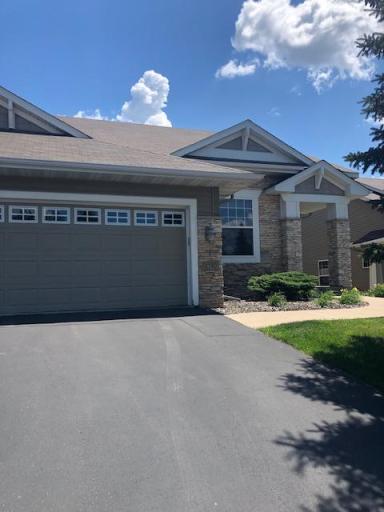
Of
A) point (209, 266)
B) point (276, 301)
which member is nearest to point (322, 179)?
point (276, 301)

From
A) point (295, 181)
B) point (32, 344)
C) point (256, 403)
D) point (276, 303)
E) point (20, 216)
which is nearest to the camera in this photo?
point (256, 403)

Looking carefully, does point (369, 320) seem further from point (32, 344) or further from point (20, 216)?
point (20, 216)

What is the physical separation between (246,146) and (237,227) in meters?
3.10

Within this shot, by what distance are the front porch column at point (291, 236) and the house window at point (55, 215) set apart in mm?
8607

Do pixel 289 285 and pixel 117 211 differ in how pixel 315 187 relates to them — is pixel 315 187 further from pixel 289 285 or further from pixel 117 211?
pixel 117 211

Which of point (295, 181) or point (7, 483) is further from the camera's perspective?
point (295, 181)

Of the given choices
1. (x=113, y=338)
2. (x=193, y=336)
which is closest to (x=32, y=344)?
(x=113, y=338)

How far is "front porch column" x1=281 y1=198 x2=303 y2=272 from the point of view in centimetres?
1662

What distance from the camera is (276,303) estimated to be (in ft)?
40.9

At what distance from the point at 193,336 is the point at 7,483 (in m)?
4.90

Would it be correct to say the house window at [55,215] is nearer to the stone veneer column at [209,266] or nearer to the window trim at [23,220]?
the window trim at [23,220]

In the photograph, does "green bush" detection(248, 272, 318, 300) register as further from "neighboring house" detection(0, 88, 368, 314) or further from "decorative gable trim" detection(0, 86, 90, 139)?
"decorative gable trim" detection(0, 86, 90, 139)

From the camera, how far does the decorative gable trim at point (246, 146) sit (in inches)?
644

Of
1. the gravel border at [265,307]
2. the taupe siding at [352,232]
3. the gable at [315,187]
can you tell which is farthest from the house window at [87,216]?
the taupe siding at [352,232]
